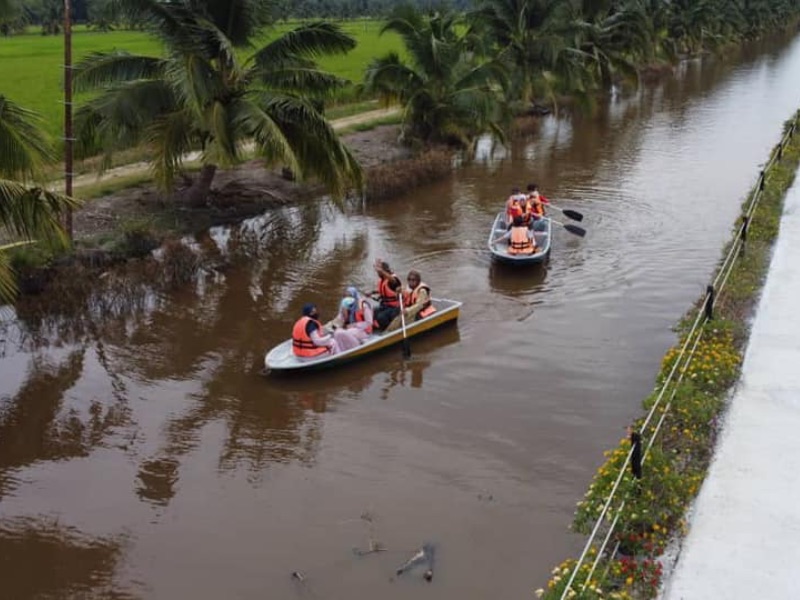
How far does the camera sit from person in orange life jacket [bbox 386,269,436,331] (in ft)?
42.5

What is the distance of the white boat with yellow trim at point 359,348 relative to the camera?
1172cm

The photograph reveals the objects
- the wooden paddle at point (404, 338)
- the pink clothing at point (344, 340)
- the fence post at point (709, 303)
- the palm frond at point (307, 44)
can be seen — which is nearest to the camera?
the fence post at point (709, 303)

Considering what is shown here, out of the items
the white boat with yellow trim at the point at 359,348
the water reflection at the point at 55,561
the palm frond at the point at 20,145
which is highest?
the palm frond at the point at 20,145

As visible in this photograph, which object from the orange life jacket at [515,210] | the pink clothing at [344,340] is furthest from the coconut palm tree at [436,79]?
the pink clothing at [344,340]

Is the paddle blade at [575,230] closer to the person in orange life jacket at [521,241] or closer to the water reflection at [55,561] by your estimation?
the person in orange life jacket at [521,241]

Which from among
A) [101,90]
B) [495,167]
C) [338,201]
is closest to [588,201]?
[495,167]

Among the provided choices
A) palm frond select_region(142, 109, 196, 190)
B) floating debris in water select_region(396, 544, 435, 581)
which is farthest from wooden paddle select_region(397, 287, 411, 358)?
palm frond select_region(142, 109, 196, 190)

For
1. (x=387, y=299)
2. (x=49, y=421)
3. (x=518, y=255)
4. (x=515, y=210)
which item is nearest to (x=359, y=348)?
(x=387, y=299)

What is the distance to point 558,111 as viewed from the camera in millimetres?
35188

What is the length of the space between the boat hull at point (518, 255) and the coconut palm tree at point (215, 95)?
121 inches

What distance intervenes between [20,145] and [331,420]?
4871 millimetres

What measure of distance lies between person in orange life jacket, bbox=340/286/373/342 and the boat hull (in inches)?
154

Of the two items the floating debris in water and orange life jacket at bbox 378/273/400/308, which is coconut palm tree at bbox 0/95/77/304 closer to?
the floating debris in water

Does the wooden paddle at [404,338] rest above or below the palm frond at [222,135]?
below
